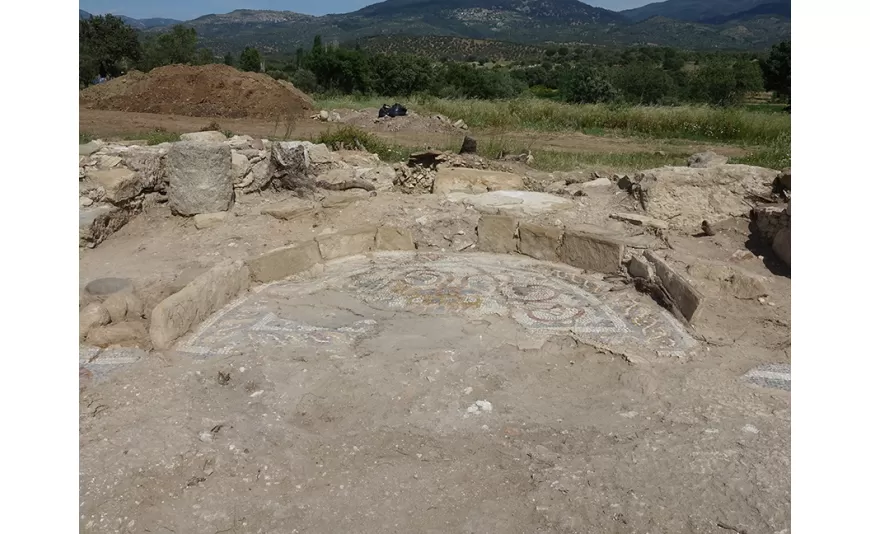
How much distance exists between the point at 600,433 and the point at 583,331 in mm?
1431

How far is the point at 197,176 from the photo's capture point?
6.88 metres

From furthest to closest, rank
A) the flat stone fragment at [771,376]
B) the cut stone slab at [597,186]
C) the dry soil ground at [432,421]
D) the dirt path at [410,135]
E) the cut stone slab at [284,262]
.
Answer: the dirt path at [410,135] < the cut stone slab at [597,186] < the cut stone slab at [284,262] < the flat stone fragment at [771,376] < the dry soil ground at [432,421]

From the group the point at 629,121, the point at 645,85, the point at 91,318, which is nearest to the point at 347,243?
the point at 91,318

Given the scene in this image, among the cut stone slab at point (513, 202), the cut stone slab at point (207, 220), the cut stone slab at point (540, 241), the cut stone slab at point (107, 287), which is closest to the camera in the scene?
the cut stone slab at point (107, 287)

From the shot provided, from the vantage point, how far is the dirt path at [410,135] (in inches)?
584

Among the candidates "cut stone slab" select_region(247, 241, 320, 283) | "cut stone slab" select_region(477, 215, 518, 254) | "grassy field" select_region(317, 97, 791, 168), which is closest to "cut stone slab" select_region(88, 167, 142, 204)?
"cut stone slab" select_region(247, 241, 320, 283)

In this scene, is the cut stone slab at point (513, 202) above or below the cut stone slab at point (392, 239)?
above

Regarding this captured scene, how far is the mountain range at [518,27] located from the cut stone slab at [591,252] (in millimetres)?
85250

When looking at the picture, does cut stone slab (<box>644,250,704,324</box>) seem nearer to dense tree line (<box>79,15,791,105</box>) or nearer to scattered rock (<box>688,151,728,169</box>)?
scattered rock (<box>688,151,728,169</box>)

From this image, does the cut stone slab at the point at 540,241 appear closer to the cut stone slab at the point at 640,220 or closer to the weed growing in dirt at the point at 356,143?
the cut stone slab at the point at 640,220

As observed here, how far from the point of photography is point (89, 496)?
278 cm

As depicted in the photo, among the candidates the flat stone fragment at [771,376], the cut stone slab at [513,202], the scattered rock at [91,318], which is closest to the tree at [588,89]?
the cut stone slab at [513,202]

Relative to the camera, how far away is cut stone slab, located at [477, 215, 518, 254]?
659 centimetres

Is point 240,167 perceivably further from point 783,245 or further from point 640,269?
point 783,245
